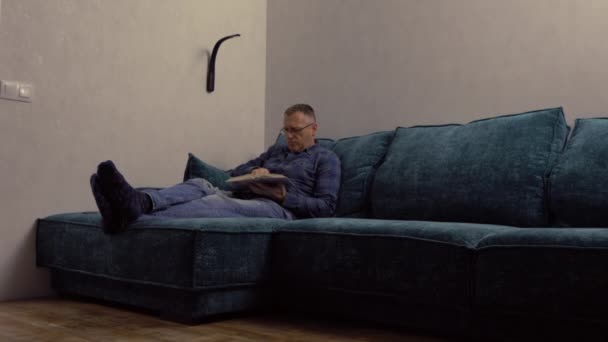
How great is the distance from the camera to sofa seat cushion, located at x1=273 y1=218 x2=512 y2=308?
6.57ft

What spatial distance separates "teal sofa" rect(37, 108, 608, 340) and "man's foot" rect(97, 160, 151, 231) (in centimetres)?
5

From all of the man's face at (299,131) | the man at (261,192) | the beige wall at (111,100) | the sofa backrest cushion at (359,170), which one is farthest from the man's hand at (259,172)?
the beige wall at (111,100)

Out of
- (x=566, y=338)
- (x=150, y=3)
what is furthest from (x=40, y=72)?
(x=566, y=338)

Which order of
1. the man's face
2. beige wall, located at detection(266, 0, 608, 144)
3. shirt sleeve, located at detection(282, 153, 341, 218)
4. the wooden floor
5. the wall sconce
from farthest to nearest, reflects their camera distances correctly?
the wall sconce
the man's face
shirt sleeve, located at detection(282, 153, 341, 218)
beige wall, located at detection(266, 0, 608, 144)
the wooden floor

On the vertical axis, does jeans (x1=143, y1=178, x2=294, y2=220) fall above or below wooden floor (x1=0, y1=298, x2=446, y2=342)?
above

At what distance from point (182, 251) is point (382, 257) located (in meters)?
0.71

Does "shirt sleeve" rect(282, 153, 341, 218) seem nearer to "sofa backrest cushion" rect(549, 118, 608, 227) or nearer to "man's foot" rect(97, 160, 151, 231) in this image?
"man's foot" rect(97, 160, 151, 231)

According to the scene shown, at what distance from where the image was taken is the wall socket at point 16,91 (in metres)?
2.94

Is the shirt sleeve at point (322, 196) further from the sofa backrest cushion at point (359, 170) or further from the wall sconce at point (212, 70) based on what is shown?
the wall sconce at point (212, 70)

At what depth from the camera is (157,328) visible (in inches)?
91.4

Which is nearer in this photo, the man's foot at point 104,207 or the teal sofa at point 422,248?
the teal sofa at point 422,248

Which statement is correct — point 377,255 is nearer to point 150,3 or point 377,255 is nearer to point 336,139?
point 336,139

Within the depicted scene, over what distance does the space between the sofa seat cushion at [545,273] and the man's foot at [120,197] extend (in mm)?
1283

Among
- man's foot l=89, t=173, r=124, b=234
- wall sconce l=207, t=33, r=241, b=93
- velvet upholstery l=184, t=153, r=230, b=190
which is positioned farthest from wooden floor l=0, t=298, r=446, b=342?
wall sconce l=207, t=33, r=241, b=93
